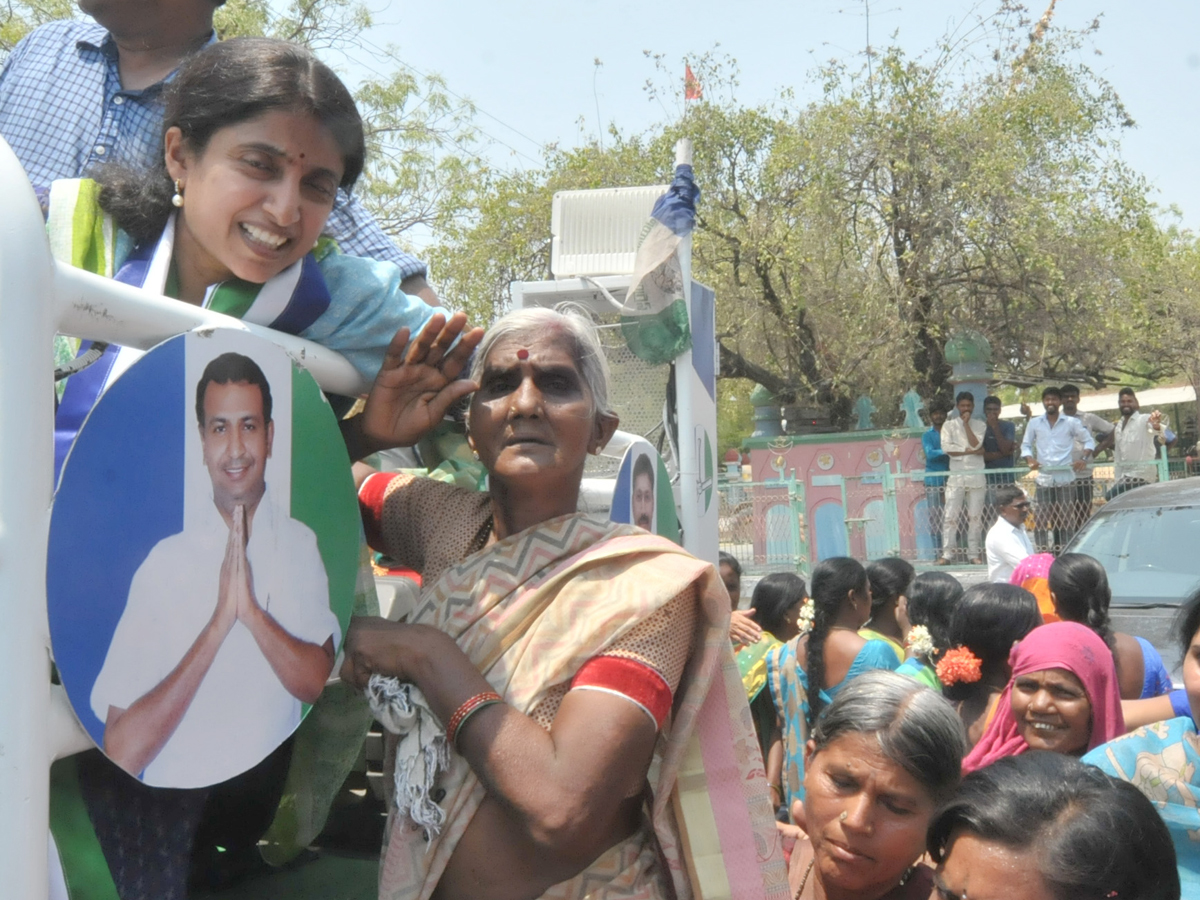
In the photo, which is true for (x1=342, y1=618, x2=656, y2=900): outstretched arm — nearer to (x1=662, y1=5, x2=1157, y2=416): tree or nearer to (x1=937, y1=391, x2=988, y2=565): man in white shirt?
(x1=937, y1=391, x2=988, y2=565): man in white shirt

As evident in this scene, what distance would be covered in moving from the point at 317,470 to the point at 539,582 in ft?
1.13

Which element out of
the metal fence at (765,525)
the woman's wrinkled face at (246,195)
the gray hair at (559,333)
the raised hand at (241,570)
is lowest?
the metal fence at (765,525)

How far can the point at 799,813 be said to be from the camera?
290 cm

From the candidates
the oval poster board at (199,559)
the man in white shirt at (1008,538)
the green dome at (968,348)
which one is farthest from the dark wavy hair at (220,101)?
the green dome at (968,348)

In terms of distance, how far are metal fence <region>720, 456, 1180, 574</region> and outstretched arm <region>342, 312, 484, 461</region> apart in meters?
10.5

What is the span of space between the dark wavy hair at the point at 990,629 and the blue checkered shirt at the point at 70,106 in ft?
9.22

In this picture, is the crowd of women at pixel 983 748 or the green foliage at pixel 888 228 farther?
the green foliage at pixel 888 228

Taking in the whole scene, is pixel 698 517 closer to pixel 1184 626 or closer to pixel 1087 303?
pixel 1184 626

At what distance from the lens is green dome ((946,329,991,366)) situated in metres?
16.0

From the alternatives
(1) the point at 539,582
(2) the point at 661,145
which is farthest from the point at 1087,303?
(1) the point at 539,582

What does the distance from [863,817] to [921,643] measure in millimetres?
2137

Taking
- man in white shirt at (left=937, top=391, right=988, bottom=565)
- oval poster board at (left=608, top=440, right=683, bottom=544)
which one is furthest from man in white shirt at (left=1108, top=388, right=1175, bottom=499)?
oval poster board at (left=608, top=440, right=683, bottom=544)

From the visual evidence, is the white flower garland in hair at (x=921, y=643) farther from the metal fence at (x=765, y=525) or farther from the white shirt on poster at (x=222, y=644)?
the metal fence at (x=765, y=525)

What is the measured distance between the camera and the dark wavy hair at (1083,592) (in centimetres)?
430
